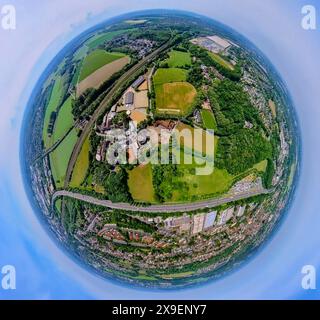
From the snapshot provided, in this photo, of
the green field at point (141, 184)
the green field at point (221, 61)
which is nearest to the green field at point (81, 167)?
the green field at point (141, 184)

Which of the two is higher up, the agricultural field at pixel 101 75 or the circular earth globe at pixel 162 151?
the agricultural field at pixel 101 75

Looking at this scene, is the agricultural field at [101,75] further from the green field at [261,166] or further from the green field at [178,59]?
the green field at [261,166]

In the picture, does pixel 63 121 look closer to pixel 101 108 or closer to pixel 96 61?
pixel 101 108

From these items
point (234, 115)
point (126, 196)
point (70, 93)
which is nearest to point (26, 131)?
point (70, 93)

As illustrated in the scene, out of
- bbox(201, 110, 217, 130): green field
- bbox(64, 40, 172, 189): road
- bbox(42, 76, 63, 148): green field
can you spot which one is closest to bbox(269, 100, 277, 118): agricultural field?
bbox(201, 110, 217, 130): green field

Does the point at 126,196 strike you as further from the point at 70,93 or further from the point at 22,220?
the point at 22,220

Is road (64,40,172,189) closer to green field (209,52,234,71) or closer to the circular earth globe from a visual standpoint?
the circular earth globe
